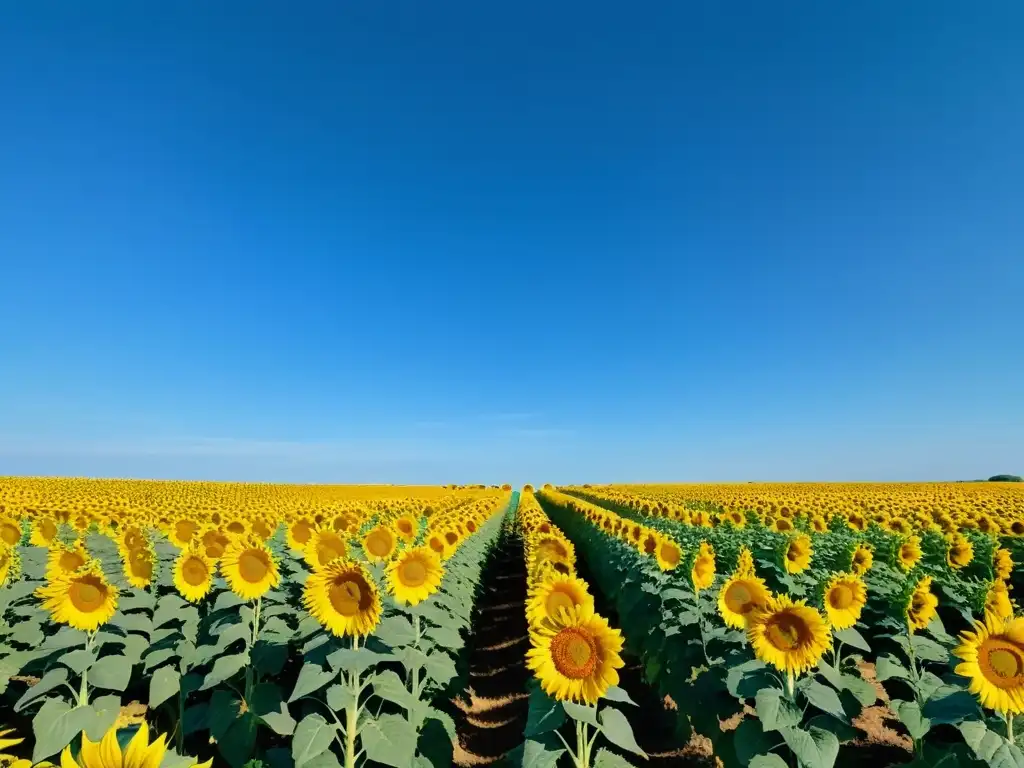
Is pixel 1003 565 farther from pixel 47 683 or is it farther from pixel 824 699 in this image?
pixel 47 683

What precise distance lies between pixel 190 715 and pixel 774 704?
488cm

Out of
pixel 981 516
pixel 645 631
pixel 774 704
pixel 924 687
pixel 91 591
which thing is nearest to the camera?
pixel 774 704

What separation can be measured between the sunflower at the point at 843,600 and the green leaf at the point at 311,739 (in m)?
4.00

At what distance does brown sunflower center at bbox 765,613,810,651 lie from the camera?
12.2 ft

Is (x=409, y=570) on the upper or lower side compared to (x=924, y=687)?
upper

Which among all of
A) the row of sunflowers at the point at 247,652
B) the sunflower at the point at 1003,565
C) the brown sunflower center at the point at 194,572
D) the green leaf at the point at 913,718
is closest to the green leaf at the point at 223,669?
Answer: the row of sunflowers at the point at 247,652

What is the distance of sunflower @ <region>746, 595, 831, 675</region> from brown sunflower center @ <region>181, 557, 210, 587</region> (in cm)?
504

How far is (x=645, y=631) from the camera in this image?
7.29 m

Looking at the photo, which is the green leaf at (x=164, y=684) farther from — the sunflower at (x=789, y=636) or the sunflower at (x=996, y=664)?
the sunflower at (x=996, y=664)

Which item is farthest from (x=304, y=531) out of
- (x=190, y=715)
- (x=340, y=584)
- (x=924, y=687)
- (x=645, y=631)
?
(x=924, y=687)

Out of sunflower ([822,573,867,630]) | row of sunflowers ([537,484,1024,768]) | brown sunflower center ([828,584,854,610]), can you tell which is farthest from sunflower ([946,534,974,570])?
brown sunflower center ([828,584,854,610])

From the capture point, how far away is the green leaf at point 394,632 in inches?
153

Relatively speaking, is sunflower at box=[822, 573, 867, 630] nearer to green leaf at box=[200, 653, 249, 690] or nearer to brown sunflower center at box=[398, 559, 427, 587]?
brown sunflower center at box=[398, 559, 427, 587]

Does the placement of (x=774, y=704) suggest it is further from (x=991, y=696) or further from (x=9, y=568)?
(x=9, y=568)
